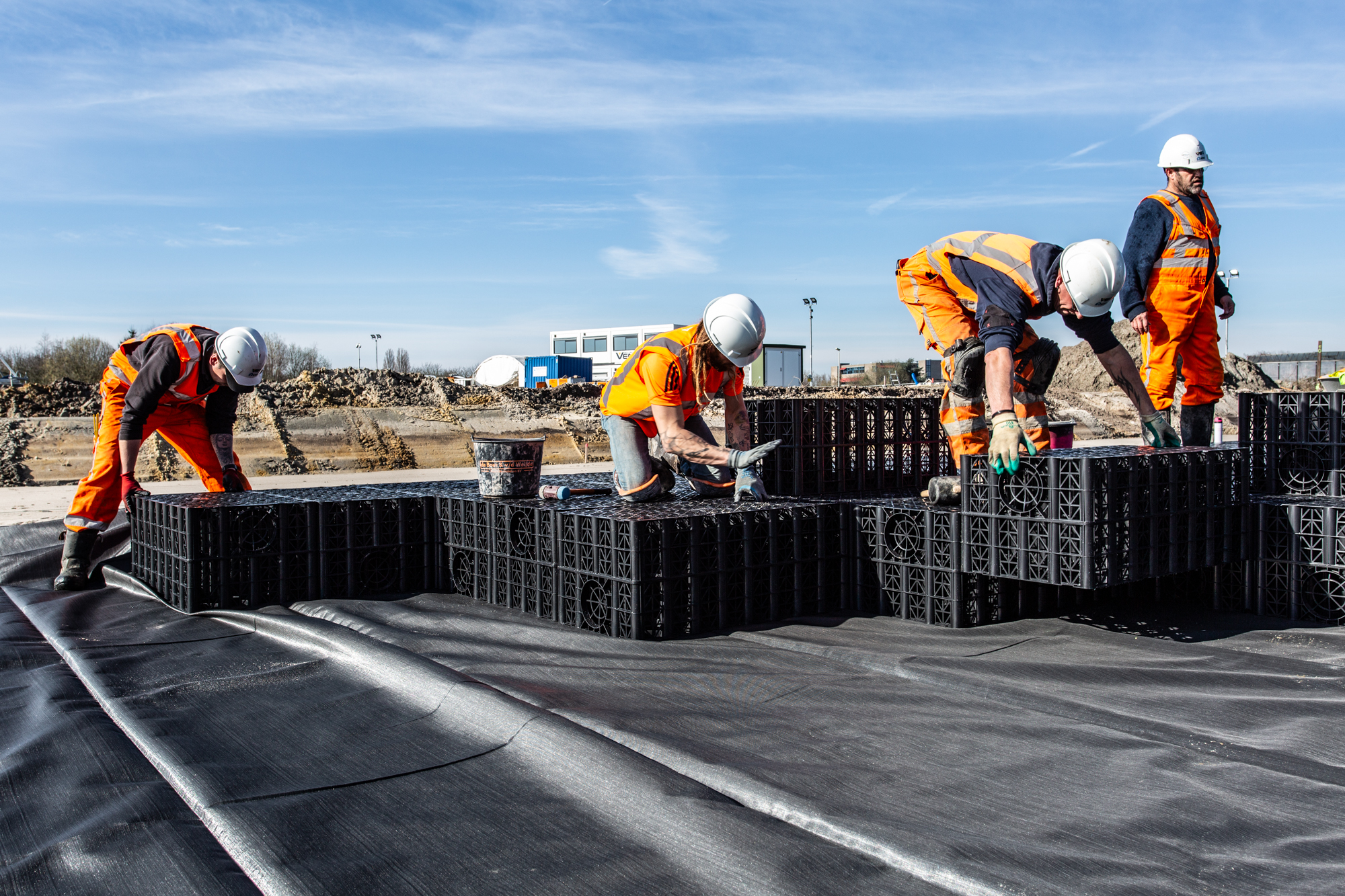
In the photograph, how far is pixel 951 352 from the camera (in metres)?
5.14

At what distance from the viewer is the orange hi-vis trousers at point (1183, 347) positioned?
5.09 m

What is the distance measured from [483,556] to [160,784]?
8.17 ft

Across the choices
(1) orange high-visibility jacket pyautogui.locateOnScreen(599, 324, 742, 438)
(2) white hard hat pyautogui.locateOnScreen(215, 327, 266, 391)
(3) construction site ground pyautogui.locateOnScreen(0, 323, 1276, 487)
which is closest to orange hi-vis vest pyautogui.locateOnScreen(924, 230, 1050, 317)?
(1) orange high-visibility jacket pyautogui.locateOnScreen(599, 324, 742, 438)

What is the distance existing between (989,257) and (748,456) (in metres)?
1.72

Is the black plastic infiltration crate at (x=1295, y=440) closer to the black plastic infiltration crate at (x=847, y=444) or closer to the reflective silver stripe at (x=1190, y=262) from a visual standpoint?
the reflective silver stripe at (x=1190, y=262)

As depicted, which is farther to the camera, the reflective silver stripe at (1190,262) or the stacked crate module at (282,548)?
the reflective silver stripe at (1190,262)

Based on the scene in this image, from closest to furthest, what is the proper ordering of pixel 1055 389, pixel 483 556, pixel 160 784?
pixel 160 784 < pixel 483 556 < pixel 1055 389

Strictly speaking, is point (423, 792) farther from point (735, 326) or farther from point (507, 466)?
point (735, 326)

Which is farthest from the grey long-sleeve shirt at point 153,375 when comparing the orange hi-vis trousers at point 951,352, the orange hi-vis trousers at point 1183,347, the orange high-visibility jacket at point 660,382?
the orange hi-vis trousers at point 1183,347

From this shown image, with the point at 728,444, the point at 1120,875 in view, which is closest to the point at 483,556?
the point at 728,444

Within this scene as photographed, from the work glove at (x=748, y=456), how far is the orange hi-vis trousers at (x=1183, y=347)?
7.45 ft

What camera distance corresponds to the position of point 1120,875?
1.87 m

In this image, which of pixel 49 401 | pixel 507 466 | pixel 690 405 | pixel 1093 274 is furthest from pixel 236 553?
pixel 49 401

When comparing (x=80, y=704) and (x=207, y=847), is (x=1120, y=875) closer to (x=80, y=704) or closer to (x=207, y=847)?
(x=207, y=847)
